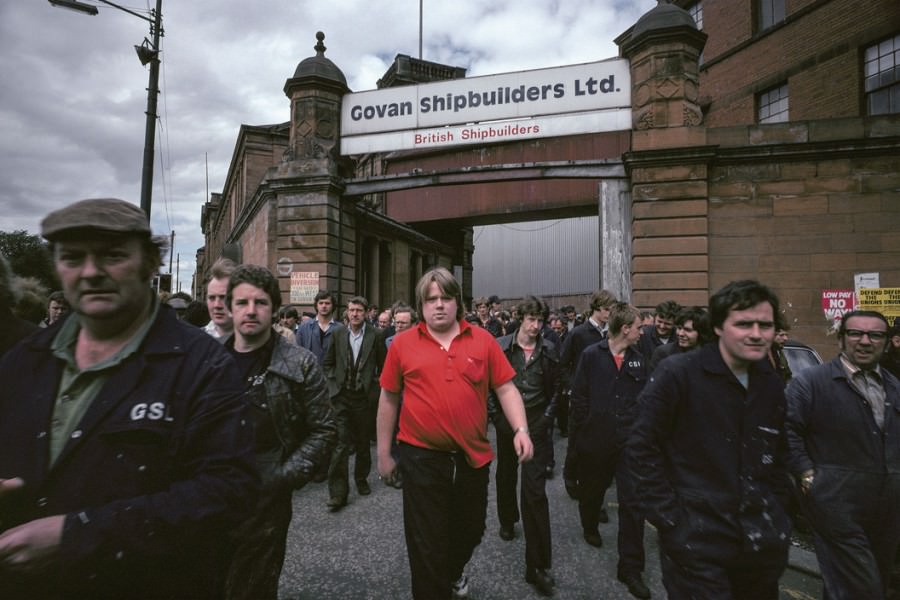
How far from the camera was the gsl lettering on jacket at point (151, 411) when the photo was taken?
1.23 meters

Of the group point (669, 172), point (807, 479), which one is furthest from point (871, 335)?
point (669, 172)

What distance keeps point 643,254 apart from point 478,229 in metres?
26.5

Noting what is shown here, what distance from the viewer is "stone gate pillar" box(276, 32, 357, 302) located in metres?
11.8

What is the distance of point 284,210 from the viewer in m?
12.0

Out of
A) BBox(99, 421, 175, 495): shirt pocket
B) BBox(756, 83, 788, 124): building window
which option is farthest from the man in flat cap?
BBox(756, 83, 788, 124): building window

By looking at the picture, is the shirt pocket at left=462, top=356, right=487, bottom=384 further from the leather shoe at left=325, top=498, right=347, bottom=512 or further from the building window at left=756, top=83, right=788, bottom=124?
the building window at left=756, top=83, right=788, bottom=124

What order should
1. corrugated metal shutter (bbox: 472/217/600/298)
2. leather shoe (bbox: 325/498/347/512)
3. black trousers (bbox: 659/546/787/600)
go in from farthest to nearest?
corrugated metal shutter (bbox: 472/217/600/298) → leather shoe (bbox: 325/498/347/512) → black trousers (bbox: 659/546/787/600)

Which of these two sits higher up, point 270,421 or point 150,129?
point 150,129

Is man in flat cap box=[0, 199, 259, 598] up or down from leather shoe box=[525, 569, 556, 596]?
up

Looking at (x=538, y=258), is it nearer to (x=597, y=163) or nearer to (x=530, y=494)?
(x=597, y=163)

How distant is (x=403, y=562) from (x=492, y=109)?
10.2 meters

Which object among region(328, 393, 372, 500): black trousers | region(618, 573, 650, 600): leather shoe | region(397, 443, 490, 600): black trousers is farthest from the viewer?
region(328, 393, 372, 500): black trousers

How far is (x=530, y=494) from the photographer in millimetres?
3541

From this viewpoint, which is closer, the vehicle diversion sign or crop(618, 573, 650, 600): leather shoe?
crop(618, 573, 650, 600): leather shoe
